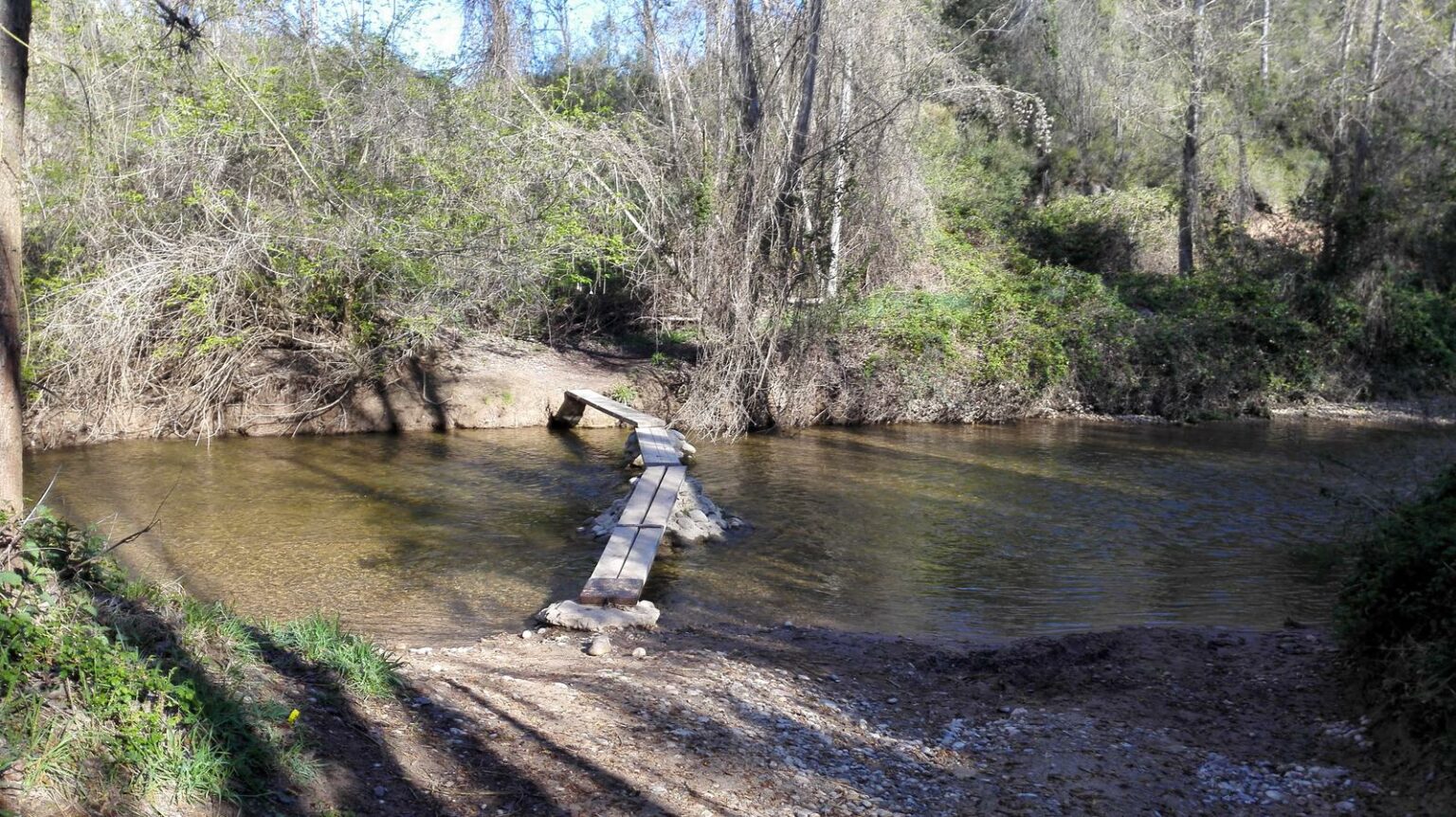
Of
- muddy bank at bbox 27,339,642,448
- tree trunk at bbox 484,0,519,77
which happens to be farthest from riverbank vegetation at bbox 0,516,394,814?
tree trunk at bbox 484,0,519,77

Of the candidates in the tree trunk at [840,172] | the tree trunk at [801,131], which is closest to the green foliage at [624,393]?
the tree trunk at [840,172]

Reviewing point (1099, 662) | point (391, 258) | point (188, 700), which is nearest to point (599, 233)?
point (391, 258)

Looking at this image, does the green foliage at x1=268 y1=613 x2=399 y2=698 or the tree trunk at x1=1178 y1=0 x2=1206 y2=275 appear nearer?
the green foliage at x1=268 y1=613 x2=399 y2=698

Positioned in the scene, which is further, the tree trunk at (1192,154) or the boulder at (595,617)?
the tree trunk at (1192,154)

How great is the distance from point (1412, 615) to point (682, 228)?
39.0ft

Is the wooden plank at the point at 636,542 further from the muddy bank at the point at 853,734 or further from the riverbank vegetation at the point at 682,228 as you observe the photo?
the riverbank vegetation at the point at 682,228

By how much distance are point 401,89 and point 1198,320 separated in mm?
14710

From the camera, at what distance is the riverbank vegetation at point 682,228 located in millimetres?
13711

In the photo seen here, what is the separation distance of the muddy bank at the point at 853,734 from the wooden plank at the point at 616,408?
7798 mm

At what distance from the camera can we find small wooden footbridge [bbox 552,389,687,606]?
7828mm

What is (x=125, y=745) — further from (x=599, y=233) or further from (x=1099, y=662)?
(x=599, y=233)

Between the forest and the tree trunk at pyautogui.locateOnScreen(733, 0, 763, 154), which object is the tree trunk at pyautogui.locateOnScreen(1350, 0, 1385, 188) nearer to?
the forest

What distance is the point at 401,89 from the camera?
14914 mm

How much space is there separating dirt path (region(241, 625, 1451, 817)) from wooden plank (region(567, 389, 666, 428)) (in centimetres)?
779
